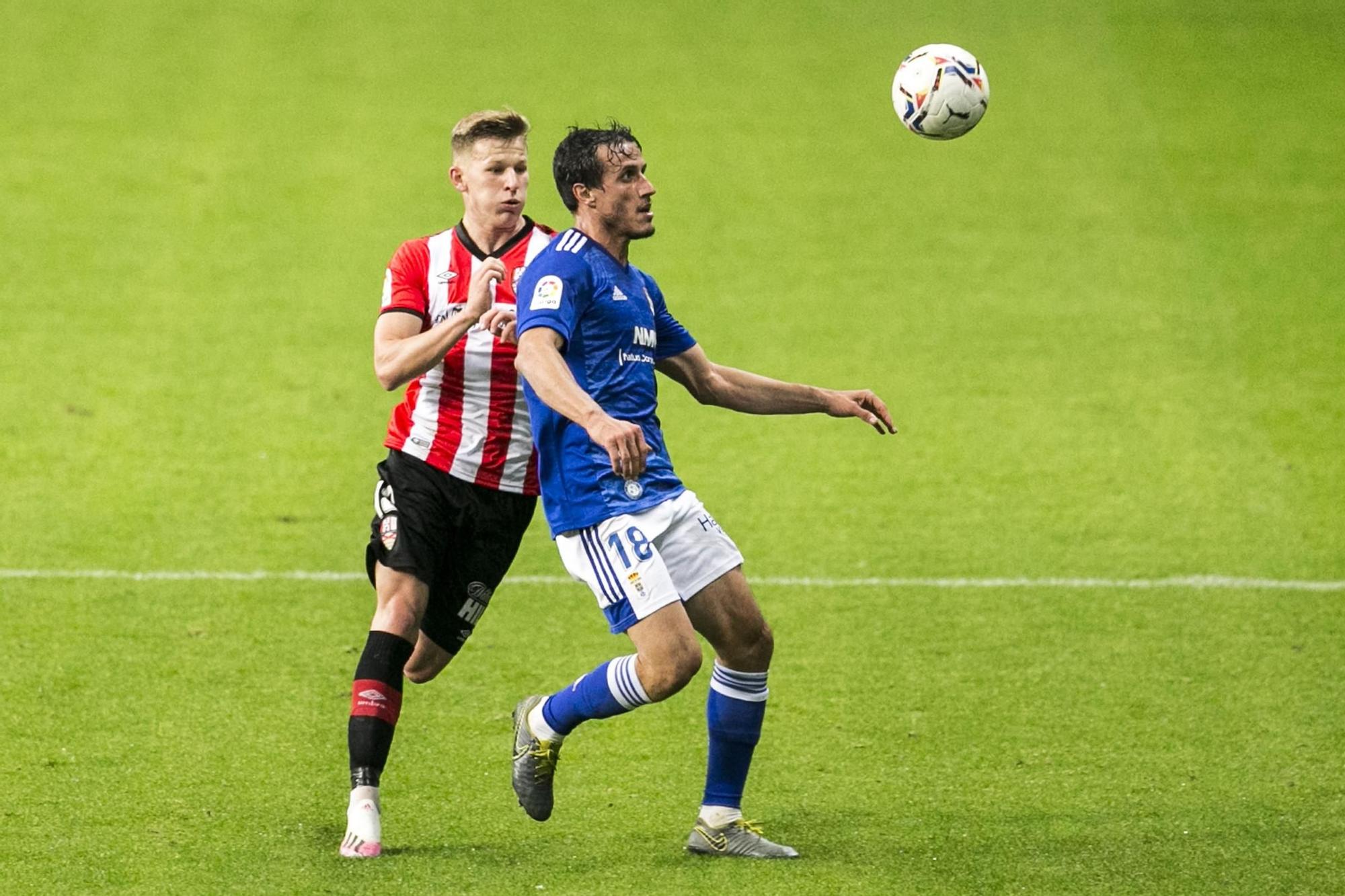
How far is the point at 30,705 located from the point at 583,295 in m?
3.04

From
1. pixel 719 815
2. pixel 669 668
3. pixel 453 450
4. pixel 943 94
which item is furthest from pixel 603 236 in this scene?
pixel 943 94

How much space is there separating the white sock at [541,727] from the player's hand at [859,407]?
4.50 feet

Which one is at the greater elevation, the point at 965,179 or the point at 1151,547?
the point at 965,179

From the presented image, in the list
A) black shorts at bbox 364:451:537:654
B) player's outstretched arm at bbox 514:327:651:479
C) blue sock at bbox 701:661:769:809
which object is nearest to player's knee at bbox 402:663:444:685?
black shorts at bbox 364:451:537:654

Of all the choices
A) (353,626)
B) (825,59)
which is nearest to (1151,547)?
(353,626)

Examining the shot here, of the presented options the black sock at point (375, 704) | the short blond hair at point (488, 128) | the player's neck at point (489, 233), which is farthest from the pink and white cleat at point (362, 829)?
the short blond hair at point (488, 128)

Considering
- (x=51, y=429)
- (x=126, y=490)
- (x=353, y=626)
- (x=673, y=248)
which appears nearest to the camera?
(x=353, y=626)

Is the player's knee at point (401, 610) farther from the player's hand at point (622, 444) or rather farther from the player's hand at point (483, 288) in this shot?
the player's hand at point (622, 444)

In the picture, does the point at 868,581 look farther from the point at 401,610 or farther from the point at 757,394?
the point at 401,610

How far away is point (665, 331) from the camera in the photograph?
5.63 metres

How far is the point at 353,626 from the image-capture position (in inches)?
309

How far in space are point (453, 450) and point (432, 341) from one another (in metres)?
0.64

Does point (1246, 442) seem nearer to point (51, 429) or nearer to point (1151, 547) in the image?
point (1151, 547)

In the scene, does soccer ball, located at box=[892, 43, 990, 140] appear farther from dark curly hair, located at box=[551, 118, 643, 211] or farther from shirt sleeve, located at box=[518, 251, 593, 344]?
shirt sleeve, located at box=[518, 251, 593, 344]
